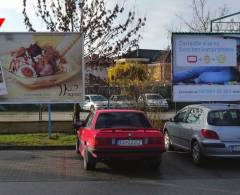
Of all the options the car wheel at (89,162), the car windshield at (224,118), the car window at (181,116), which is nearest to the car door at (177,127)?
the car window at (181,116)

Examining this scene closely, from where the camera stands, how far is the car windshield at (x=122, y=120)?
11.7 metres

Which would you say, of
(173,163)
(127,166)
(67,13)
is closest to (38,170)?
(127,166)

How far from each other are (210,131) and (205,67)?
7519 millimetres

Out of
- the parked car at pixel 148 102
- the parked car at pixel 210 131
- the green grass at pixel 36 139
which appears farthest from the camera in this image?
the parked car at pixel 148 102

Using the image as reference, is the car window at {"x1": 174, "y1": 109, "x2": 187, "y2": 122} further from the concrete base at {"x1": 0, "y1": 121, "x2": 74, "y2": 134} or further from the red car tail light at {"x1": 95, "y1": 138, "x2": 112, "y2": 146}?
the concrete base at {"x1": 0, "y1": 121, "x2": 74, "y2": 134}

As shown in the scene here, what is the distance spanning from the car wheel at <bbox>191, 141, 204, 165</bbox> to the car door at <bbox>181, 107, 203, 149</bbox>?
251 millimetres

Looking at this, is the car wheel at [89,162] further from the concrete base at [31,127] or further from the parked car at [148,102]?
the concrete base at [31,127]

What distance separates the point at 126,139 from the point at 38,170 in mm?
2200

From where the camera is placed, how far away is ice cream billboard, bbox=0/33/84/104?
17562 mm

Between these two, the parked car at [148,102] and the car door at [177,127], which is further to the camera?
the parked car at [148,102]

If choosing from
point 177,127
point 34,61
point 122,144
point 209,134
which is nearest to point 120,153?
point 122,144

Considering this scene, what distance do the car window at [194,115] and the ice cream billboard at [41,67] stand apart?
17.4ft

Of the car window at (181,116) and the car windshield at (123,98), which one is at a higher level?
the car windshield at (123,98)

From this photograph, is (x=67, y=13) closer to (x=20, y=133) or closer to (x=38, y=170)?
(x=20, y=133)
